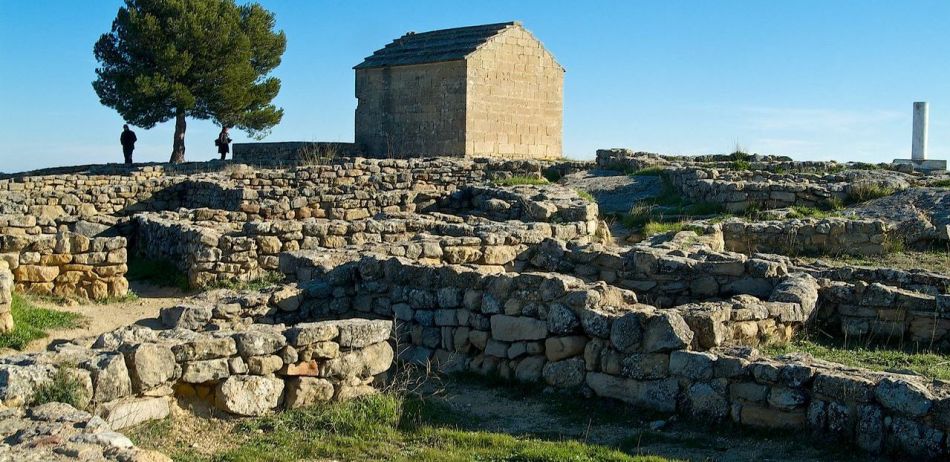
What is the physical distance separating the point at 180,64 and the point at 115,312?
21347 mm

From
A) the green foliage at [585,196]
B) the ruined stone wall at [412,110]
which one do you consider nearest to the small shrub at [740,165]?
the green foliage at [585,196]

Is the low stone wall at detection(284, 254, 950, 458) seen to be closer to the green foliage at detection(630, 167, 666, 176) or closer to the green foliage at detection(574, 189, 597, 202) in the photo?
the green foliage at detection(574, 189, 597, 202)

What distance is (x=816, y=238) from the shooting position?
1506 centimetres

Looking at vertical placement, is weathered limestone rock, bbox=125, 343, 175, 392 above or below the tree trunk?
below

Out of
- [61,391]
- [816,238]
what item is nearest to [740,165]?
[816,238]

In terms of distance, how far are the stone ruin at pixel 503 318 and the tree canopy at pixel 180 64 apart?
1581 centimetres

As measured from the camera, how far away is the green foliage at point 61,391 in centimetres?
579

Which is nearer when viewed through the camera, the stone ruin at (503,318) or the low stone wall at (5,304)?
the stone ruin at (503,318)

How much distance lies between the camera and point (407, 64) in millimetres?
29344

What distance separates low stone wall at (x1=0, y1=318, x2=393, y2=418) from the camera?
6.05 meters

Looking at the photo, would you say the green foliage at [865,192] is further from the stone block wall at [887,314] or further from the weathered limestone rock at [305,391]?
the weathered limestone rock at [305,391]

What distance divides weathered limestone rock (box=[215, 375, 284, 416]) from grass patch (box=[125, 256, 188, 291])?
7114 millimetres

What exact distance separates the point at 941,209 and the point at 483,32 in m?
16.3

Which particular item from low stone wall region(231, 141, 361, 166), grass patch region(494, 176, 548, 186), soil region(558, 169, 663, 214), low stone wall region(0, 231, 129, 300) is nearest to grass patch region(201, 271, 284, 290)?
low stone wall region(0, 231, 129, 300)
